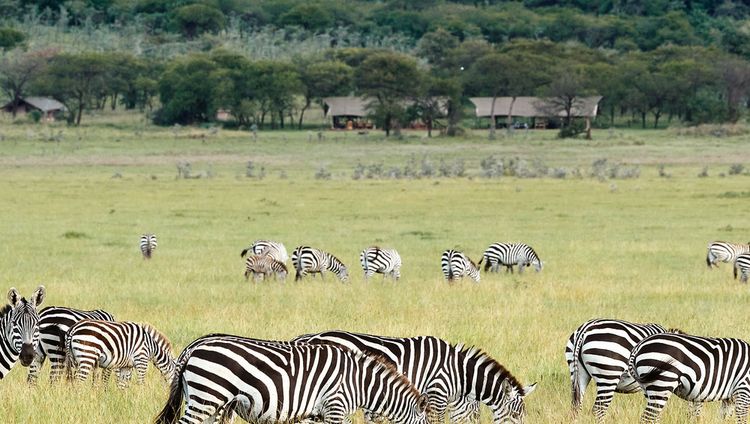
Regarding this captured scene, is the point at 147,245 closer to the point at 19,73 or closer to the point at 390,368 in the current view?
the point at 390,368

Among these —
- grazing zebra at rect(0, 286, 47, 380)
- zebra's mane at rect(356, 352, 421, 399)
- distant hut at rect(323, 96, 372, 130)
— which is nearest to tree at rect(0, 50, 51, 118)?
distant hut at rect(323, 96, 372, 130)

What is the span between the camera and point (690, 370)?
8.32m

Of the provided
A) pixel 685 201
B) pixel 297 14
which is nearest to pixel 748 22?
pixel 297 14

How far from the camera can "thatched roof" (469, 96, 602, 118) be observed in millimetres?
93062

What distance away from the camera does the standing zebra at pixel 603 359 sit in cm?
905

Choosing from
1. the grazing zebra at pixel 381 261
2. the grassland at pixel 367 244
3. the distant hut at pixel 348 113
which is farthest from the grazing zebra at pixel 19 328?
the distant hut at pixel 348 113

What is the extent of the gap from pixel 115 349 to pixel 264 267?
32.6 feet

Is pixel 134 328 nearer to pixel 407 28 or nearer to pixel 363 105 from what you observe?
pixel 363 105

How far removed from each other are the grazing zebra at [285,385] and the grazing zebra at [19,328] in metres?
1.69

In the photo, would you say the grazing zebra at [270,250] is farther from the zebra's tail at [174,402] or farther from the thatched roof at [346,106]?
the thatched roof at [346,106]

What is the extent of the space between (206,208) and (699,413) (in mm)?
29358

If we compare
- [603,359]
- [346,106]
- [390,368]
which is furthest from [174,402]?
[346,106]

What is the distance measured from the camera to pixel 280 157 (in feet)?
217

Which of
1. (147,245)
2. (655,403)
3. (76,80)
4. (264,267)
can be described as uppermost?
(76,80)
